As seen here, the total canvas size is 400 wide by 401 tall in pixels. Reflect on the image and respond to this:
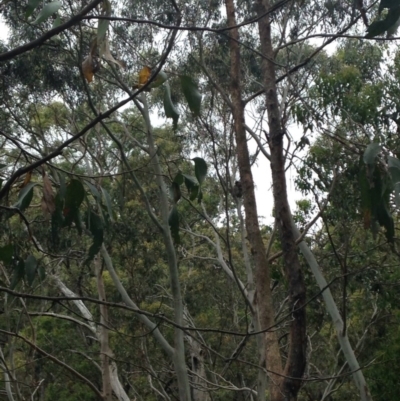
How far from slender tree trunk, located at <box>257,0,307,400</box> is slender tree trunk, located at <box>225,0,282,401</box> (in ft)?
1.69

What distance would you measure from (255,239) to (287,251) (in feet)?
5.68

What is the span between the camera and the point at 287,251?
5.79m

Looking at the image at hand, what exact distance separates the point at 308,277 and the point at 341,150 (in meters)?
2.06

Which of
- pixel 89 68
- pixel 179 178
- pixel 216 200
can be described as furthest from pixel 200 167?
pixel 216 200

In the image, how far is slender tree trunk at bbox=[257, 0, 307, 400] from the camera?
5371 millimetres

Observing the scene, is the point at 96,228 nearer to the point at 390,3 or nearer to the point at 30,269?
the point at 30,269

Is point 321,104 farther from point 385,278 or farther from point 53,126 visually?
Result: point 53,126

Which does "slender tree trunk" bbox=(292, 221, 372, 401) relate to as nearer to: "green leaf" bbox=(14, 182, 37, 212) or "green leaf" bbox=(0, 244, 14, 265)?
"green leaf" bbox=(0, 244, 14, 265)

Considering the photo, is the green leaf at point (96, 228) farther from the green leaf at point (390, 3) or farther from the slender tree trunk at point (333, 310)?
the slender tree trunk at point (333, 310)

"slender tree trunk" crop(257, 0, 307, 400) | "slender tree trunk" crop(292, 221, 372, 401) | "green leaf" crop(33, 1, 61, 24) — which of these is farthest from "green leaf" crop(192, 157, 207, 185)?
"slender tree trunk" crop(292, 221, 372, 401)

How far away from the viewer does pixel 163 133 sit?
48.7 feet

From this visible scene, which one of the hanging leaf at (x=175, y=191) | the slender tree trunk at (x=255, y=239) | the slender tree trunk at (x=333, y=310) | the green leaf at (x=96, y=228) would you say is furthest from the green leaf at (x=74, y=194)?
the slender tree trunk at (x=333, y=310)

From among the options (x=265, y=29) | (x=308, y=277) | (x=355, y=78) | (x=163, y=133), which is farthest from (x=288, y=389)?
(x=163, y=133)

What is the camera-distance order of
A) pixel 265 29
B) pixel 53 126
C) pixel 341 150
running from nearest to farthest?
1. pixel 265 29
2. pixel 341 150
3. pixel 53 126
